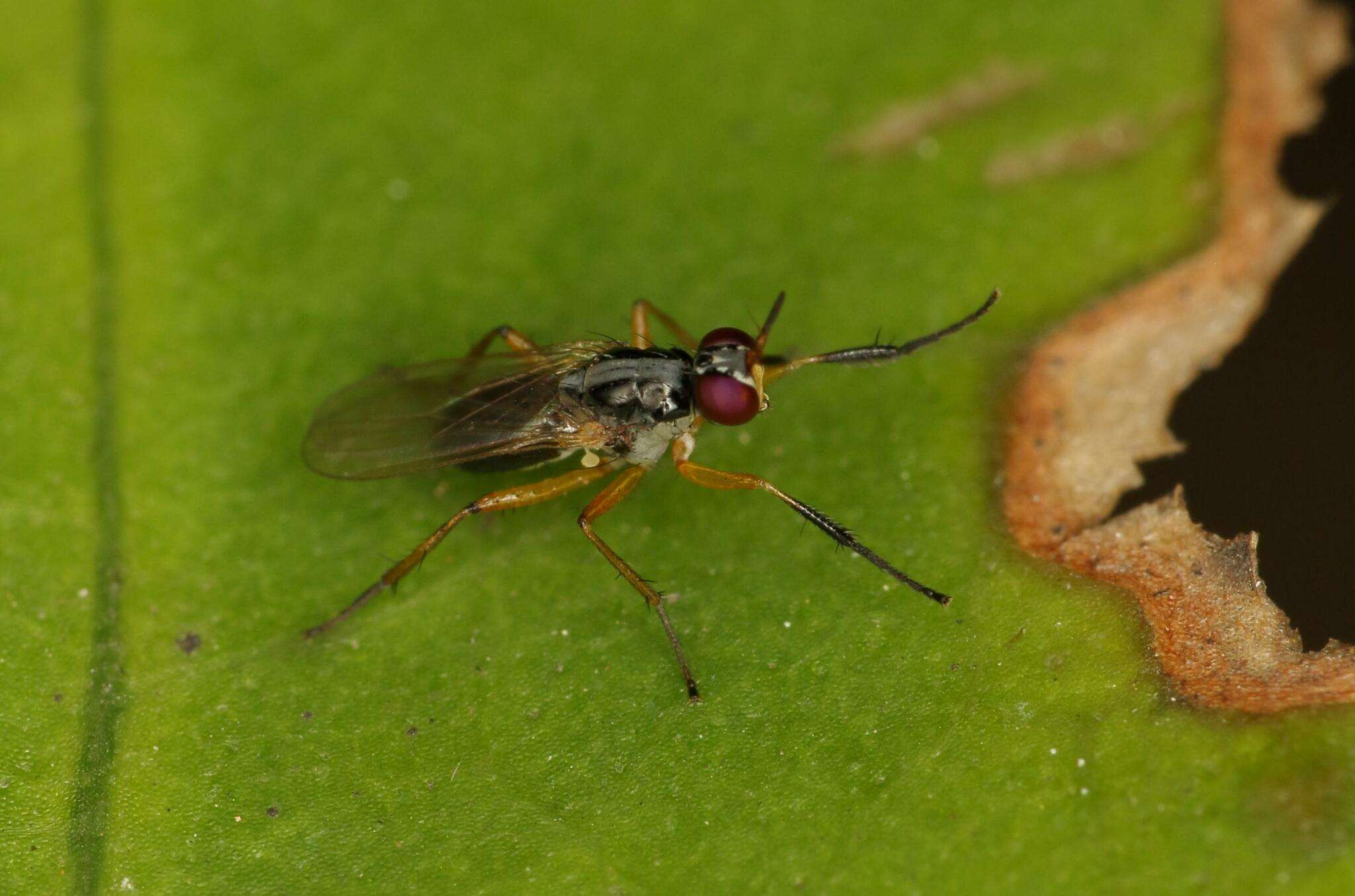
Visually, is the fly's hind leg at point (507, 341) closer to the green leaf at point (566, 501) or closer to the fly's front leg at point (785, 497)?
the green leaf at point (566, 501)

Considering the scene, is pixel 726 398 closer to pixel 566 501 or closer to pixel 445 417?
pixel 566 501

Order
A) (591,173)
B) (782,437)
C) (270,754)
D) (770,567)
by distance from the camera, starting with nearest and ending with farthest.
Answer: (270,754)
(770,567)
(782,437)
(591,173)

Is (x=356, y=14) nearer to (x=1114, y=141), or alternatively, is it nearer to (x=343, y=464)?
(x=343, y=464)

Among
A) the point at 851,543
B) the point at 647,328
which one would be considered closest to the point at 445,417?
the point at 647,328

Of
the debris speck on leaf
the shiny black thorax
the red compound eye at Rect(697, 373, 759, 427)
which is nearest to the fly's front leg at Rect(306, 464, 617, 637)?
the shiny black thorax

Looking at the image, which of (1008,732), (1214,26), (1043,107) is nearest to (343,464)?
(1008,732)
